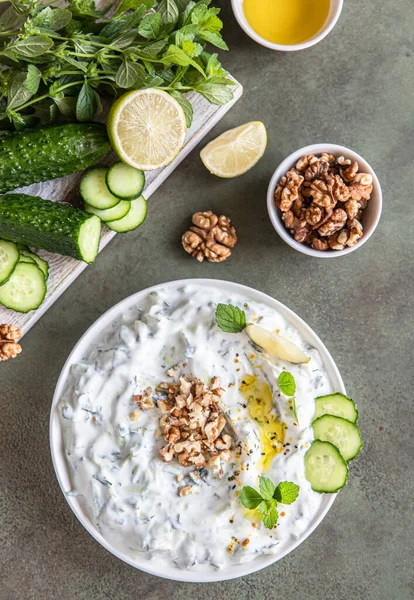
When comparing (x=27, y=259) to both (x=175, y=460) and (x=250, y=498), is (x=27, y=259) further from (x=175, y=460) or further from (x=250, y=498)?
(x=250, y=498)

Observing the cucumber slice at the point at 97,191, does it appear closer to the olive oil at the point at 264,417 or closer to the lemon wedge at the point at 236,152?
the lemon wedge at the point at 236,152

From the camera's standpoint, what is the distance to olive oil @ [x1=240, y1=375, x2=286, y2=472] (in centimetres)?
224

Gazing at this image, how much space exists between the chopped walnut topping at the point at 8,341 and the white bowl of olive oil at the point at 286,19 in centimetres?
154

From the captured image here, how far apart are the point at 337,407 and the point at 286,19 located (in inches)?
63.1

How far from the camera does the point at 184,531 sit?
2.21 metres

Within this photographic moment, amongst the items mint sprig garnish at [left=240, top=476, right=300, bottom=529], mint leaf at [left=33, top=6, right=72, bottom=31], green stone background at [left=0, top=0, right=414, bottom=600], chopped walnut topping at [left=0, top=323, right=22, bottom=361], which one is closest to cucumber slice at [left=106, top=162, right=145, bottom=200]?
green stone background at [left=0, top=0, right=414, bottom=600]

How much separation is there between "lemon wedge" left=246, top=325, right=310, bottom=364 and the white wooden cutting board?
767 millimetres

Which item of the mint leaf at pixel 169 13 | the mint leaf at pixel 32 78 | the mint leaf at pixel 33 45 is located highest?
the mint leaf at pixel 33 45

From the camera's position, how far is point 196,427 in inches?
87.2

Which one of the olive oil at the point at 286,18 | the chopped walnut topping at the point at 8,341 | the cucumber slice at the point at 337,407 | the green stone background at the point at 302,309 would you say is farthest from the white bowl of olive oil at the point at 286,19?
the chopped walnut topping at the point at 8,341

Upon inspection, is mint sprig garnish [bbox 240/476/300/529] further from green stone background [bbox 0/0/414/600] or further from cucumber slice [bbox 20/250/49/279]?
cucumber slice [bbox 20/250/49/279]

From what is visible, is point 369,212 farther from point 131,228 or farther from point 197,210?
point 131,228

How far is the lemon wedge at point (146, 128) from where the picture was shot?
7.23 feet

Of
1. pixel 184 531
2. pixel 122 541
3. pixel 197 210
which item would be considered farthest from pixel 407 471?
pixel 197 210
